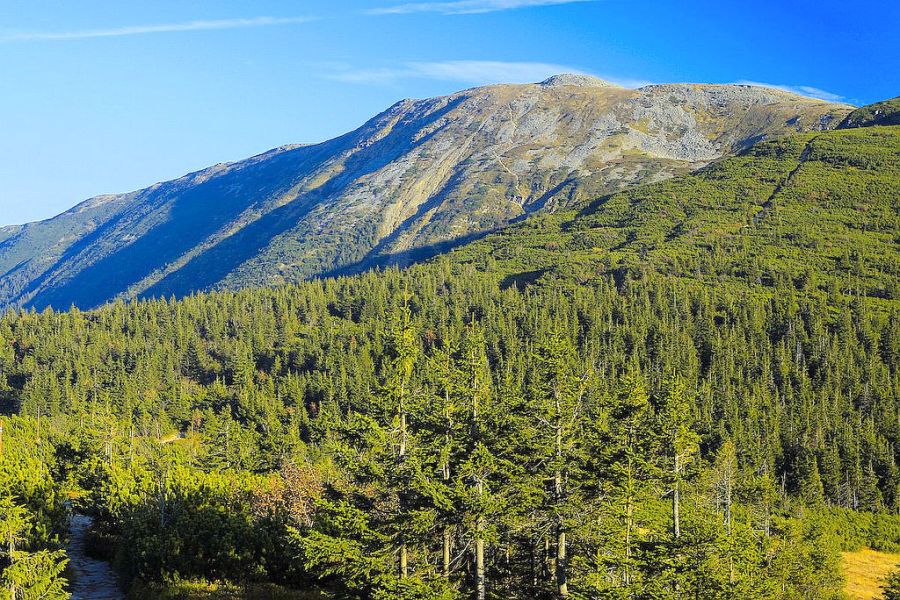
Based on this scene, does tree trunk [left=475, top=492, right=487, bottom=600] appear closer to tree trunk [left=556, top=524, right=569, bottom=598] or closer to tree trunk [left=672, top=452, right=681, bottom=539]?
tree trunk [left=556, top=524, right=569, bottom=598]

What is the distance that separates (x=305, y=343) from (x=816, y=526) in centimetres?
13508

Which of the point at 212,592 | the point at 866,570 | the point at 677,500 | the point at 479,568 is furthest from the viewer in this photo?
the point at 866,570

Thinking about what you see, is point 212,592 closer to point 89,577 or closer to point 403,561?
point 89,577

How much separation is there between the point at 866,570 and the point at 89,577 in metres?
94.7

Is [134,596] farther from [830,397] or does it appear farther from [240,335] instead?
[240,335]

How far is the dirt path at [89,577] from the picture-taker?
146 ft

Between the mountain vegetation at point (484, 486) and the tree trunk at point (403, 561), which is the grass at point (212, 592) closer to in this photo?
the mountain vegetation at point (484, 486)

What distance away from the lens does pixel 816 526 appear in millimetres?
80125

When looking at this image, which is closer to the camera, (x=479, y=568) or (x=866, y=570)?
(x=479, y=568)

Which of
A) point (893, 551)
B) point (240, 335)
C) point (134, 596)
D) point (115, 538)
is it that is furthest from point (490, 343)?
point (134, 596)

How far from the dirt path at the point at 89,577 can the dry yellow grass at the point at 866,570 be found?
Answer: 231ft

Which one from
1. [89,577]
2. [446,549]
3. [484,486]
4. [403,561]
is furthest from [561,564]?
[89,577]

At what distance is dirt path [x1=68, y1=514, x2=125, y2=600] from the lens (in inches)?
1752

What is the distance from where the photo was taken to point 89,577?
161 ft
